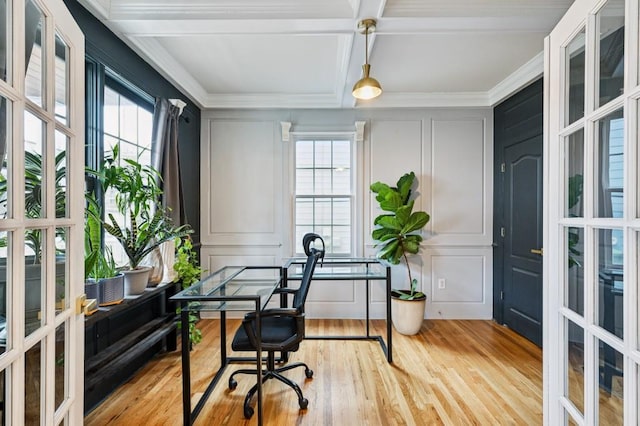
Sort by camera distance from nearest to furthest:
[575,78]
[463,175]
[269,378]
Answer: [575,78], [269,378], [463,175]

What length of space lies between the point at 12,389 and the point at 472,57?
3.44 metres

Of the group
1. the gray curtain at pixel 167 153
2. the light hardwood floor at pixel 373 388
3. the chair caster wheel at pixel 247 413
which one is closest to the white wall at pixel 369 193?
the light hardwood floor at pixel 373 388

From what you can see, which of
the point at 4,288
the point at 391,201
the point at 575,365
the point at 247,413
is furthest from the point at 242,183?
the point at 575,365

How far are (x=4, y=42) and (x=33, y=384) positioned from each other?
3.24ft

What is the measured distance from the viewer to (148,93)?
272 cm

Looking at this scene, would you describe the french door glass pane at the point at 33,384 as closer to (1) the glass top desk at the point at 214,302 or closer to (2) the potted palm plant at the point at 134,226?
(1) the glass top desk at the point at 214,302

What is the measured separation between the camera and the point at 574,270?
1.28m

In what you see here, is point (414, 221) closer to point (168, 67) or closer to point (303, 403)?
point (303, 403)

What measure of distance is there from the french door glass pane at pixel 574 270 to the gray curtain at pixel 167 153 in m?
2.65

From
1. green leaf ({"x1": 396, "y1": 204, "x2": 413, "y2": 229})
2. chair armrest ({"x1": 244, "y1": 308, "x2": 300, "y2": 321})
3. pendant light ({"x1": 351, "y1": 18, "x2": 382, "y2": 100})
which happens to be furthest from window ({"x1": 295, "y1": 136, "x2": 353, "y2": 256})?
chair armrest ({"x1": 244, "y1": 308, "x2": 300, "y2": 321})

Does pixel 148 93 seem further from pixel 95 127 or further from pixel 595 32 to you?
pixel 595 32

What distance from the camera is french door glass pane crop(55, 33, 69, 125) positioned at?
111cm

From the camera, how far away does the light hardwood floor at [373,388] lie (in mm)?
1998

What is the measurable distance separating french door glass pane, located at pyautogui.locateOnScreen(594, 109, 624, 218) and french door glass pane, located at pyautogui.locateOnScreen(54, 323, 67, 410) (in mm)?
1941
